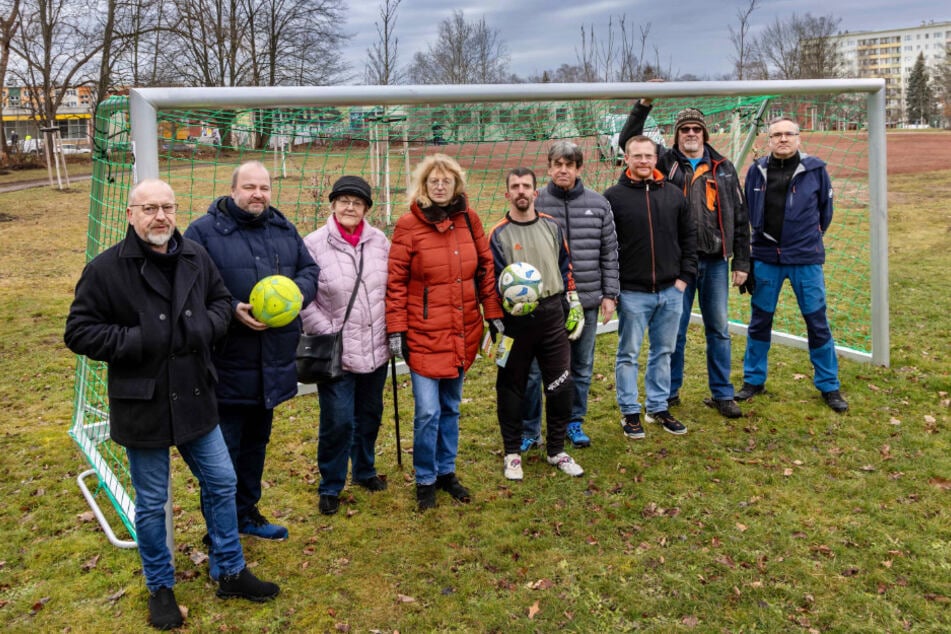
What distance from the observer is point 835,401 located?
559 centimetres

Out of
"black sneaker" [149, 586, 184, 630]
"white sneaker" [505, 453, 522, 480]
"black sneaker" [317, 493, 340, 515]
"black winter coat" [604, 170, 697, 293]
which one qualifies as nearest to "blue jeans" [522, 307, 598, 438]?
"white sneaker" [505, 453, 522, 480]

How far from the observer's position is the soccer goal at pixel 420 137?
4203 mm

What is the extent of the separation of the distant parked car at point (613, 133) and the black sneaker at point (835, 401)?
9.19ft

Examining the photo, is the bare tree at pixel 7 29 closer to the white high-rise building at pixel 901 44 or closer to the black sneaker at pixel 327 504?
the black sneaker at pixel 327 504

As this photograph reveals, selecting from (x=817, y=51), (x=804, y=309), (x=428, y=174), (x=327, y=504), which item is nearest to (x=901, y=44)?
(x=817, y=51)

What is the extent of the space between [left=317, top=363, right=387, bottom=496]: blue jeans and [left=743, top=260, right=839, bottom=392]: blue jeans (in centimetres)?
321

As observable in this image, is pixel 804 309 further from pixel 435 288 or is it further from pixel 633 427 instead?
pixel 435 288

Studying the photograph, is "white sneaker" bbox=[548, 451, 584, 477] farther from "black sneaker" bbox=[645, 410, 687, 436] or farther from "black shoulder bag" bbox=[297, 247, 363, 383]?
"black shoulder bag" bbox=[297, 247, 363, 383]

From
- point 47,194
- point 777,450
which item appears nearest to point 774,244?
point 777,450

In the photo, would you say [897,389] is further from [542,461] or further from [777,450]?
[542,461]

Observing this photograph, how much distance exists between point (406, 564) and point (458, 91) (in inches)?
114

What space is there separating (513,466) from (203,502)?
6.48ft

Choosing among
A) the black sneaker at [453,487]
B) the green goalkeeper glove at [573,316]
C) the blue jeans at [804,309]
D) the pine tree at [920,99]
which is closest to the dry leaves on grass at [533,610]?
the black sneaker at [453,487]

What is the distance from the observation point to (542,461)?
4926 millimetres
